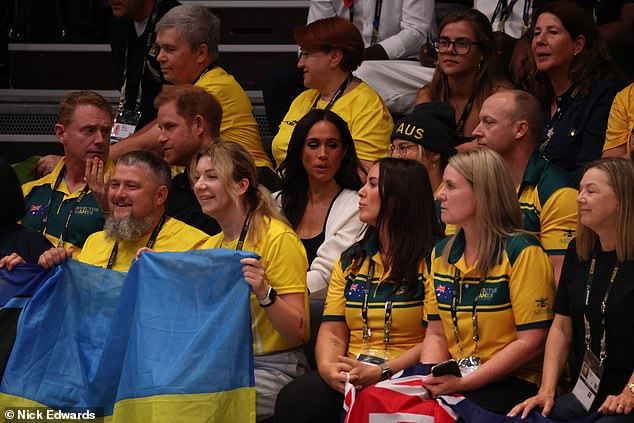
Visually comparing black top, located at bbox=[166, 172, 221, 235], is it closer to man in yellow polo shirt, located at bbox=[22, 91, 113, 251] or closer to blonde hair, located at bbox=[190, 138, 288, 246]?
man in yellow polo shirt, located at bbox=[22, 91, 113, 251]

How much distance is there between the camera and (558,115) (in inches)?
201

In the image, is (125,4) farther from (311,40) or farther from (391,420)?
(391,420)

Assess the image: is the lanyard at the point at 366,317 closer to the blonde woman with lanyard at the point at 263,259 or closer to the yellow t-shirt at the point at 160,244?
the blonde woman with lanyard at the point at 263,259

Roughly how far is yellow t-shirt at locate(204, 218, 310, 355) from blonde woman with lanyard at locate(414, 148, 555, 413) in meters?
0.52

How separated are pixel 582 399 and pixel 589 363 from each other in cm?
12

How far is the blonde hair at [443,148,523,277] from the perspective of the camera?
3.88 meters

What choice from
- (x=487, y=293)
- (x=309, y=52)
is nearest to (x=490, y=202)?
(x=487, y=293)

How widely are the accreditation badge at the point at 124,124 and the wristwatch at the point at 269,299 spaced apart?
2295 mm

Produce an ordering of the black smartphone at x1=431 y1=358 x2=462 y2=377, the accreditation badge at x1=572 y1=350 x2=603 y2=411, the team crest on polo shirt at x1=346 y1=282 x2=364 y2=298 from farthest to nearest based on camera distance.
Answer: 1. the team crest on polo shirt at x1=346 y1=282 x2=364 y2=298
2. the black smartphone at x1=431 y1=358 x2=462 y2=377
3. the accreditation badge at x1=572 y1=350 x2=603 y2=411

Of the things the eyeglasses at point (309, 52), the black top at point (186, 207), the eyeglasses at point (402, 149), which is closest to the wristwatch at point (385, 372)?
the eyeglasses at point (402, 149)

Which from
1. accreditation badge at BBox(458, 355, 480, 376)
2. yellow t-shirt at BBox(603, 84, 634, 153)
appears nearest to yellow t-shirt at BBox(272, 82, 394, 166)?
yellow t-shirt at BBox(603, 84, 634, 153)

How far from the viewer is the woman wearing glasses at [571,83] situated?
5004 millimetres

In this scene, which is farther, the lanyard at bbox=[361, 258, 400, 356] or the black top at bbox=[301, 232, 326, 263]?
the black top at bbox=[301, 232, 326, 263]

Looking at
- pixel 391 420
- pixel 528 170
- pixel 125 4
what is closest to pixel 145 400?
pixel 391 420
